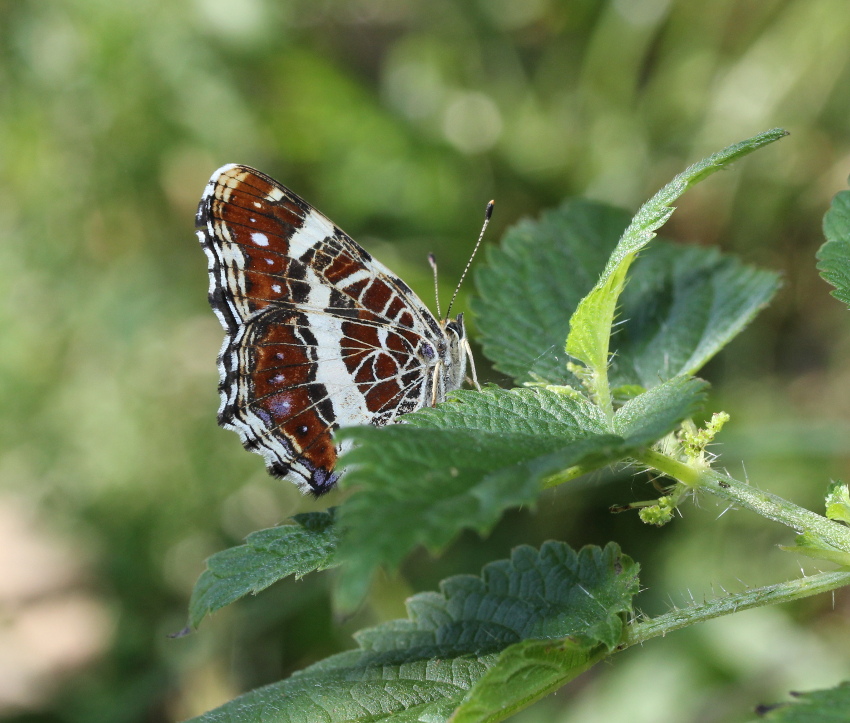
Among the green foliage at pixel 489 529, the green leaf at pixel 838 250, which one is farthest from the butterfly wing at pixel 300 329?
the green leaf at pixel 838 250

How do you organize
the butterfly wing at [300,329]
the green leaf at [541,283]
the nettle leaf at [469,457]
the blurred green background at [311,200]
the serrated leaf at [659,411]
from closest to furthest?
1. the nettle leaf at [469,457]
2. the serrated leaf at [659,411]
3. the green leaf at [541,283]
4. the butterfly wing at [300,329]
5. the blurred green background at [311,200]

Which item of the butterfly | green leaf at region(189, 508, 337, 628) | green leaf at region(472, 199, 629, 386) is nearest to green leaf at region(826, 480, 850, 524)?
green leaf at region(472, 199, 629, 386)

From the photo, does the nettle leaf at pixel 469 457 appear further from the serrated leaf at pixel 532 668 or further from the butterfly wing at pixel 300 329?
the butterfly wing at pixel 300 329

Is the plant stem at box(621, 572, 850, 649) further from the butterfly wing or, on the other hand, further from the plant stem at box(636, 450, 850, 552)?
the butterfly wing

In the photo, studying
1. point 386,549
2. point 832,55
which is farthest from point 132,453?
point 832,55

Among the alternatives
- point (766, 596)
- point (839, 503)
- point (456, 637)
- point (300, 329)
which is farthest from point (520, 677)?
point (300, 329)

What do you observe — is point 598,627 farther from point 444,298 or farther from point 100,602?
point 100,602
